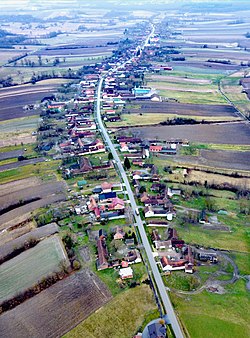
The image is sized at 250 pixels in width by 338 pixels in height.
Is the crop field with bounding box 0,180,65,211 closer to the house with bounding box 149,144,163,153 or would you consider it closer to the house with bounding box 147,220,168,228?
the house with bounding box 147,220,168,228

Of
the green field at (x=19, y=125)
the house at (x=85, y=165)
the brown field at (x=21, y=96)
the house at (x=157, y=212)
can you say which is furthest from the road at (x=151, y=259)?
the brown field at (x=21, y=96)

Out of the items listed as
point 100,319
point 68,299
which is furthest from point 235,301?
point 68,299

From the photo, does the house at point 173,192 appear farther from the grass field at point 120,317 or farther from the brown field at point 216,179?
the grass field at point 120,317

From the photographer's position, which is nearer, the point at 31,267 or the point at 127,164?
the point at 31,267

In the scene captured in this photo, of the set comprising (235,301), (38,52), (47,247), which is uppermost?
(38,52)

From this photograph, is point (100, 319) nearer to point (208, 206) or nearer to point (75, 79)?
point (208, 206)

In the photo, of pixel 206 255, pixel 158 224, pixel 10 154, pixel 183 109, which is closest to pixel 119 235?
pixel 158 224

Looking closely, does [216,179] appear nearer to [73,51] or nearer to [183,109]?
[183,109]
